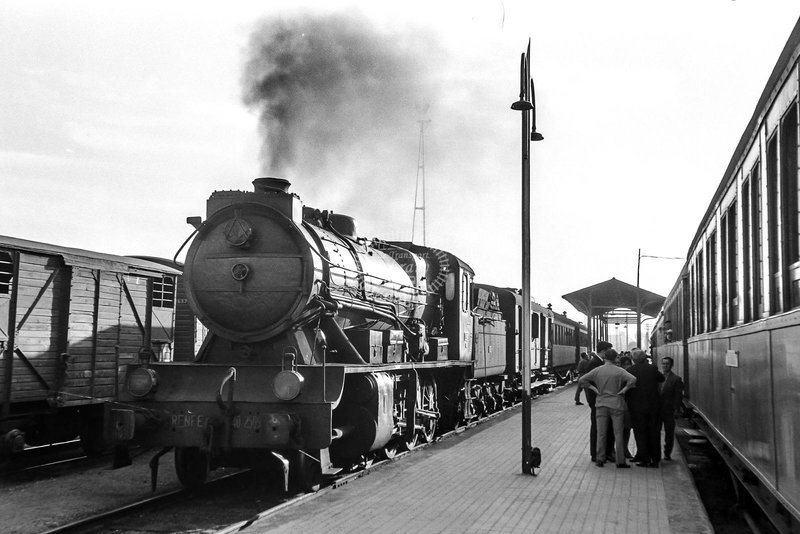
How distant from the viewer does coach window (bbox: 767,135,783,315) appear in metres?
4.63

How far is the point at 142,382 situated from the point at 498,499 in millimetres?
3936

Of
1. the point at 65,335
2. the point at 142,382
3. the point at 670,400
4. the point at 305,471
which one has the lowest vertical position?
the point at 305,471

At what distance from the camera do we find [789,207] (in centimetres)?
446

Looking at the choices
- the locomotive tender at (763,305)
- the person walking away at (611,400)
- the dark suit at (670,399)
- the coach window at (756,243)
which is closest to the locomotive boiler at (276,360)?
the person walking away at (611,400)

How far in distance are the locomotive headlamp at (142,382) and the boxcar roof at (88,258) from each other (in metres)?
2.84

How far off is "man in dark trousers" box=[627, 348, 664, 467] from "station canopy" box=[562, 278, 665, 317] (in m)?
19.7

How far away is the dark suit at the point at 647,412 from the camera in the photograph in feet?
30.1

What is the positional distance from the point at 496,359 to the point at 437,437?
14.2 feet

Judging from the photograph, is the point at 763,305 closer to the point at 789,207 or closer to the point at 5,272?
the point at 789,207

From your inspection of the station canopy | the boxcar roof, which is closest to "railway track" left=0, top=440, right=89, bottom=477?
the boxcar roof

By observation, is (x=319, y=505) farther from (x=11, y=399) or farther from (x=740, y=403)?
(x=11, y=399)

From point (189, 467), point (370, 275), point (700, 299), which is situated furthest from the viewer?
point (700, 299)

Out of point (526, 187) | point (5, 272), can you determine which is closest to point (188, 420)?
point (5, 272)

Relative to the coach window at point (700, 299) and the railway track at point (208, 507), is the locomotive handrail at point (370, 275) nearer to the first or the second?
the railway track at point (208, 507)
